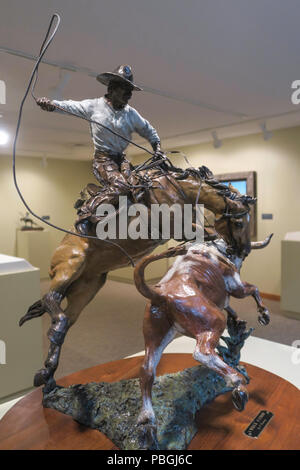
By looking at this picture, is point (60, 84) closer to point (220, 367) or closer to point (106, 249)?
point (106, 249)

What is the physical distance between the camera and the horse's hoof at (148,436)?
112 cm

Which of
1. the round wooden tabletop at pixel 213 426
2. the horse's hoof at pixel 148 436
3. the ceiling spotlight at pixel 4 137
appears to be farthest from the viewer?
the ceiling spotlight at pixel 4 137

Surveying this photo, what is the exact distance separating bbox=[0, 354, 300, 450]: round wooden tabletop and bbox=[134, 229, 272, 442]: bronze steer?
295 millimetres

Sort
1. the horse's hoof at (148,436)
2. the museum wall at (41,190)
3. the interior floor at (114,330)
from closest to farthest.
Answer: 1. the horse's hoof at (148,436)
2. the interior floor at (114,330)
3. the museum wall at (41,190)

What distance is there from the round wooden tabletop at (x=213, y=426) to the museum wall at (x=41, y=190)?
561 cm

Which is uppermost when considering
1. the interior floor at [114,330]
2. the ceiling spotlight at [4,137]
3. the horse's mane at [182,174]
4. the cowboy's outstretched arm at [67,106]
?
the ceiling spotlight at [4,137]

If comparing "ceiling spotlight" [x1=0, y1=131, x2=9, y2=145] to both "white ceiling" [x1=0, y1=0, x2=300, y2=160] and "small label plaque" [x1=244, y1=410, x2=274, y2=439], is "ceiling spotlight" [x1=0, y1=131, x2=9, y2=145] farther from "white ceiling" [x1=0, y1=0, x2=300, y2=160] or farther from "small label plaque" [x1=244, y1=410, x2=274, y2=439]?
"small label plaque" [x1=244, y1=410, x2=274, y2=439]

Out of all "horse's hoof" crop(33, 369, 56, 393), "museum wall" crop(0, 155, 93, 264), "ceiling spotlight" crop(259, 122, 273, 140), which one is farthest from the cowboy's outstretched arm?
"museum wall" crop(0, 155, 93, 264)

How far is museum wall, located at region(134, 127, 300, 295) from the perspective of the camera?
16.3 ft

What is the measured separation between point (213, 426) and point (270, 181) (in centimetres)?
442

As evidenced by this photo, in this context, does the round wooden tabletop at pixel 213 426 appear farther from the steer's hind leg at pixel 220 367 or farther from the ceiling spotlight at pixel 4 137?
the ceiling spotlight at pixel 4 137

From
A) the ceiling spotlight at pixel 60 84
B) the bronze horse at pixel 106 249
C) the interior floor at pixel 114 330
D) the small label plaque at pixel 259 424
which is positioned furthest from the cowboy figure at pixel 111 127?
the interior floor at pixel 114 330

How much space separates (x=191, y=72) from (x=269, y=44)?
642mm

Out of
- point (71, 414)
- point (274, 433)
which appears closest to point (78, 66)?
point (71, 414)
